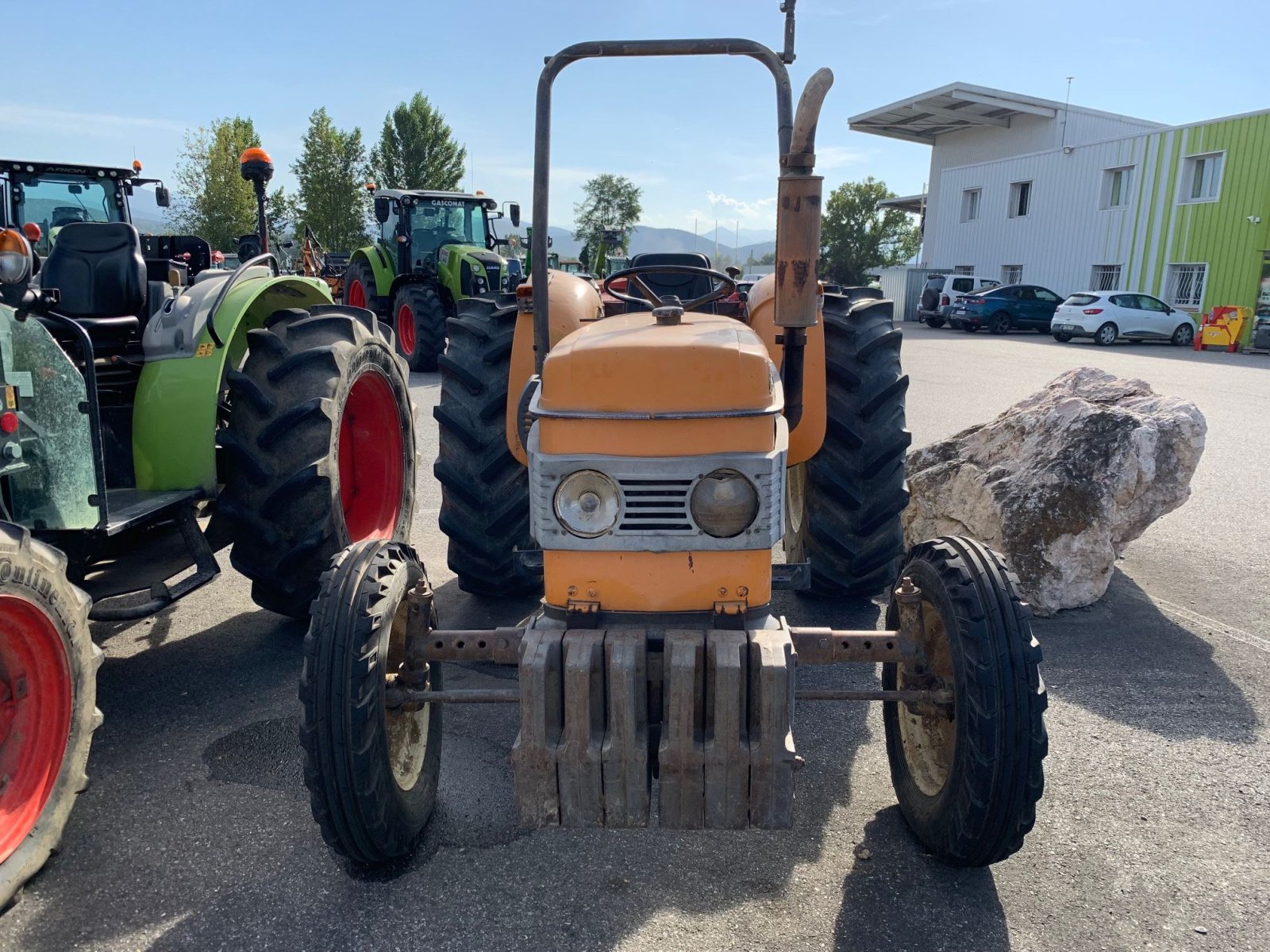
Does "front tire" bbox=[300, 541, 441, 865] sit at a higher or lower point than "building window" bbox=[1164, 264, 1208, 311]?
lower

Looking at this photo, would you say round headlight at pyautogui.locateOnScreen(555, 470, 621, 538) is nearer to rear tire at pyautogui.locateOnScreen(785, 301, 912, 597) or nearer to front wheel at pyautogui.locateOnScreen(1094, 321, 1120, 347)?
rear tire at pyautogui.locateOnScreen(785, 301, 912, 597)

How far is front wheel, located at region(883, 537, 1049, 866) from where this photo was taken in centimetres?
238

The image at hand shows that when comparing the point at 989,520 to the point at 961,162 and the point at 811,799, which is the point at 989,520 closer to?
the point at 811,799

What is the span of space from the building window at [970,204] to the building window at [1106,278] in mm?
6236

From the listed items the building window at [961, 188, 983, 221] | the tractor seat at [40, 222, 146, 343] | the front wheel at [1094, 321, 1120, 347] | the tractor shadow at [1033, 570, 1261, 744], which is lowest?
the tractor shadow at [1033, 570, 1261, 744]

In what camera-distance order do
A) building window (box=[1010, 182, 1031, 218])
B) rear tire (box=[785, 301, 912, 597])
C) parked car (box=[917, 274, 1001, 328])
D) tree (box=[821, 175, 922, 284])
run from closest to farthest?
rear tire (box=[785, 301, 912, 597]), parked car (box=[917, 274, 1001, 328]), building window (box=[1010, 182, 1031, 218]), tree (box=[821, 175, 922, 284])

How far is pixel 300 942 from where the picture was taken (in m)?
2.35

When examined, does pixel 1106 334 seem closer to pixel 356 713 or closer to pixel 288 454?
pixel 288 454

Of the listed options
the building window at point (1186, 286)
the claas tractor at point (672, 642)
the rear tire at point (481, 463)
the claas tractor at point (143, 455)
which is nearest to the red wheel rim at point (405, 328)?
the claas tractor at point (143, 455)

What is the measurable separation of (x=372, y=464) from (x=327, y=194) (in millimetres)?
36722

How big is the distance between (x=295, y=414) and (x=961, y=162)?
41.2 m

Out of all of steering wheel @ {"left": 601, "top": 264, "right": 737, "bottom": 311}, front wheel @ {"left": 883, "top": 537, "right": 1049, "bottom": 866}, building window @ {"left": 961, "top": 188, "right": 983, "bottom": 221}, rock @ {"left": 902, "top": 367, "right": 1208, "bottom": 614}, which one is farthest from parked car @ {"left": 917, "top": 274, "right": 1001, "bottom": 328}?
front wheel @ {"left": 883, "top": 537, "right": 1049, "bottom": 866}

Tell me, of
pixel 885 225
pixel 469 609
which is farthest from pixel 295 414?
pixel 885 225

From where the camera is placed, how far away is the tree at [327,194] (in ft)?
125
